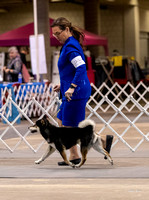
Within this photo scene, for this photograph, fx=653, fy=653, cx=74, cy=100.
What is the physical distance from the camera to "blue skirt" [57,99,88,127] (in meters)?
7.15

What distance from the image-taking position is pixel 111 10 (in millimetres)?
37000

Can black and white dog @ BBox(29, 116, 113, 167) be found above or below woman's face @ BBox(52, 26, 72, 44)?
below

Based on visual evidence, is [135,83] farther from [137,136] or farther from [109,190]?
[109,190]

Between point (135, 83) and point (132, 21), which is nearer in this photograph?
point (135, 83)

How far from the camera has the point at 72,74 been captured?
7098 millimetres

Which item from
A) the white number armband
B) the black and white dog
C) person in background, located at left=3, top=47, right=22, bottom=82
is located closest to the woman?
the white number armband

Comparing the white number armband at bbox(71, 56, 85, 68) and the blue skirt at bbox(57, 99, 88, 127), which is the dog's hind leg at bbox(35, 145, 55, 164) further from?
the white number armband at bbox(71, 56, 85, 68)

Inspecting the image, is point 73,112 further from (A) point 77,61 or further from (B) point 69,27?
(B) point 69,27

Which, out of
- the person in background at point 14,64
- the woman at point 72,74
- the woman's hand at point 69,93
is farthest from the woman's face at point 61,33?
the person in background at point 14,64

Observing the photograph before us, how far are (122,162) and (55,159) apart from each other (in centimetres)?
89

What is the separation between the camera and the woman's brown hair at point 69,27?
716 cm

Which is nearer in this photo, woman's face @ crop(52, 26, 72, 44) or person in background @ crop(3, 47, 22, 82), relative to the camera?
woman's face @ crop(52, 26, 72, 44)

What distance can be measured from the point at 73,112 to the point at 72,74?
0.42 m

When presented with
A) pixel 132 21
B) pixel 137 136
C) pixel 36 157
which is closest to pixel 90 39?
pixel 137 136
